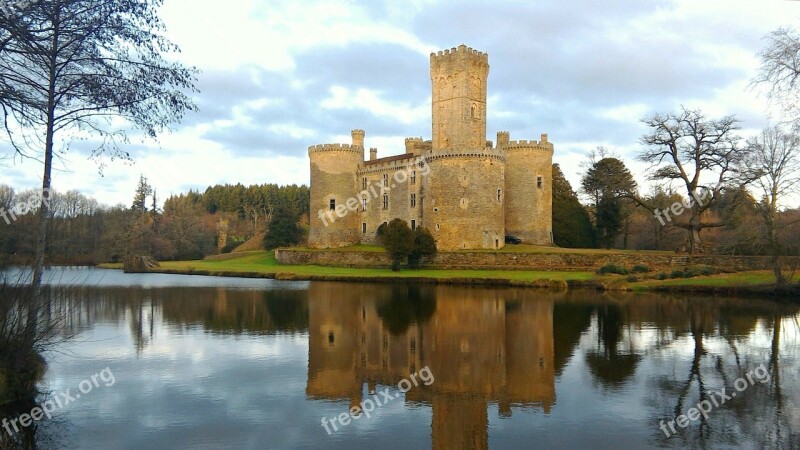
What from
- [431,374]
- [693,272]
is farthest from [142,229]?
[431,374]

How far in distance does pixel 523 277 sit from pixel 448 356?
19.6 m

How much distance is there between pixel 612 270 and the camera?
31109 mm

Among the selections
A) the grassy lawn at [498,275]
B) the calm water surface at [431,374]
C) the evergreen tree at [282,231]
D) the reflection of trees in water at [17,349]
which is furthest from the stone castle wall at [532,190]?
the reflection of trees in water at [17,349]

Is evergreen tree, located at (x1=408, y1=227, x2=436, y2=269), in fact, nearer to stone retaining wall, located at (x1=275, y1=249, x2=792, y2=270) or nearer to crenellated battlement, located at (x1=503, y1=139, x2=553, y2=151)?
stone retaining wall, located at (x1=275, y1=249, x2=792, y2=270)

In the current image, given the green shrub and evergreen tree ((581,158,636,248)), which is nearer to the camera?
the green shrub

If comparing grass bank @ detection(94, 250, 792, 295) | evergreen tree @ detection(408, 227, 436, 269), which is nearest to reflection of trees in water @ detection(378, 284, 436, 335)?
grass bank @ detection(94, 250, 792, 295)

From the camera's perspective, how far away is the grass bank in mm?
26406

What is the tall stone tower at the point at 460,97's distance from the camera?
139 ft

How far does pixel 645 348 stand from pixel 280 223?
4511cm

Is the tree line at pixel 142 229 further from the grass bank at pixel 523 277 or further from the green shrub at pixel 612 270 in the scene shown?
the green shrub at pixel 612 270

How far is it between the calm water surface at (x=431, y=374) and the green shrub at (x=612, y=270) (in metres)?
9.66

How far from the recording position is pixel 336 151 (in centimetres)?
4953

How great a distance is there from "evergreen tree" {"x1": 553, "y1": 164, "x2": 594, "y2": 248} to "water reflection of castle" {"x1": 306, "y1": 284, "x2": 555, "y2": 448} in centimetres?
2570

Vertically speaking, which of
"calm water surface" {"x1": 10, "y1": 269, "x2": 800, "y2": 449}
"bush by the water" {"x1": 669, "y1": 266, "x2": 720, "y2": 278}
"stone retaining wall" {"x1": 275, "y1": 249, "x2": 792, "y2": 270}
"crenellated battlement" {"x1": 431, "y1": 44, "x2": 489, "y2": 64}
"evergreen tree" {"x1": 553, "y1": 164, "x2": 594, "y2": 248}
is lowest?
"calm water surface" {"x1": 10, "y1": 269, "x2": 800, "y2": 449}
